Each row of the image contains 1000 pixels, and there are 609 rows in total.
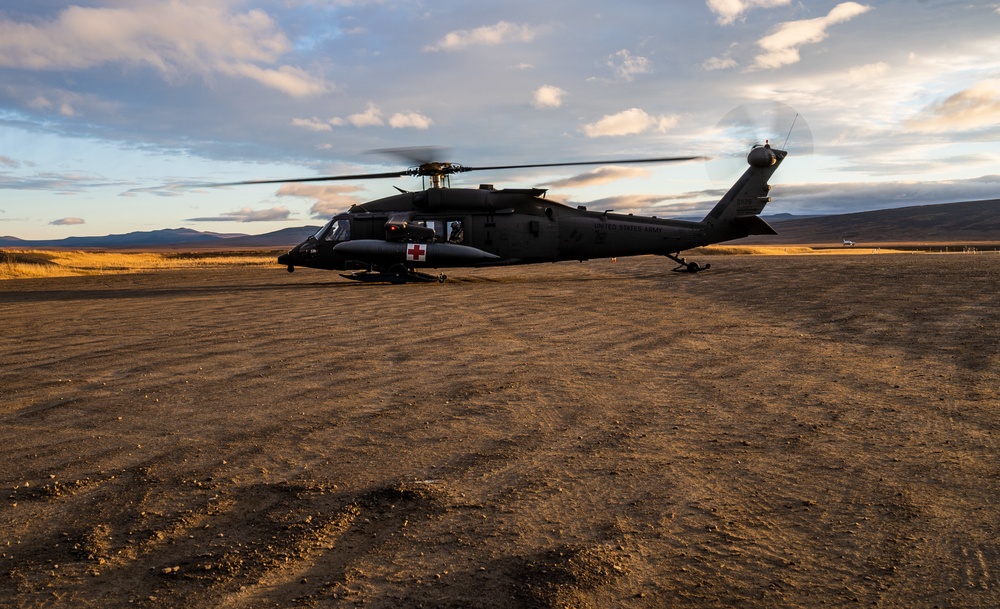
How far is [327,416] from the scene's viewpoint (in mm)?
5801

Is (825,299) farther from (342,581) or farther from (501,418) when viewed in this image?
(342,581)

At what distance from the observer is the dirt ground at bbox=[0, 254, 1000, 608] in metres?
3.08

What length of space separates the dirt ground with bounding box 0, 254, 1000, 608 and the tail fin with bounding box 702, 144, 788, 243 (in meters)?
12.7

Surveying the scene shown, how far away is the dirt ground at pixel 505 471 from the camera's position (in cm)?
308

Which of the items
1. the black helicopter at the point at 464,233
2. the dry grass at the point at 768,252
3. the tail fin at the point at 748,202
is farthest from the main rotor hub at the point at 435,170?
the dry grass at the point at 768,252

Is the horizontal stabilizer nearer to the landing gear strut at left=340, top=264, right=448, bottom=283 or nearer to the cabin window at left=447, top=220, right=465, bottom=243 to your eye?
the cabin window at left=447, top=220, right=465, bottom=243

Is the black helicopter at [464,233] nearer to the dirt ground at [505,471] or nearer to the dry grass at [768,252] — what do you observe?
the dirt ground at [505,471]

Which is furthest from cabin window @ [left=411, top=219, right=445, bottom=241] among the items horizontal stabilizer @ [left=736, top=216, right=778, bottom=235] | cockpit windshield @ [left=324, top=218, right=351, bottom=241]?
horizontal stabilizer @ [left=736, top=216, right=778, bottom=235]

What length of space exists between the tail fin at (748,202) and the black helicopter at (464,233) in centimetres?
95

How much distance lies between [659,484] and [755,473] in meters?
0.67

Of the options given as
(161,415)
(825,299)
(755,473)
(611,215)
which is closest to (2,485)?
(161,415)

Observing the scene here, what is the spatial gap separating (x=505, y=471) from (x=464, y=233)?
54.7ft

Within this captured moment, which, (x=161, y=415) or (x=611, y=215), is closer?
(x=161, y=415)

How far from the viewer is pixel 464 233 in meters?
20.8
